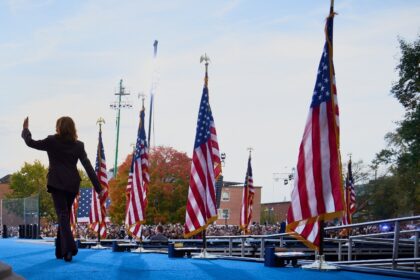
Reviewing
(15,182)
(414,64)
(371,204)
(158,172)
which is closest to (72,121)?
(414,64)

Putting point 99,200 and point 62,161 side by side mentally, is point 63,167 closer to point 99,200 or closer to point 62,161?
point 62,161

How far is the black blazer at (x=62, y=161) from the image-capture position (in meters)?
8.37

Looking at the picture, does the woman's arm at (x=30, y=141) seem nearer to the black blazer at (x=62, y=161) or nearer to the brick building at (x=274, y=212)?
the black blazer at (x=62, y=161)

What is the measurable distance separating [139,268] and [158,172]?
49.7m

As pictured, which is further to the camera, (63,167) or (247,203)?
(247,203)

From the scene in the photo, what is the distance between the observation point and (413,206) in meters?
62.2

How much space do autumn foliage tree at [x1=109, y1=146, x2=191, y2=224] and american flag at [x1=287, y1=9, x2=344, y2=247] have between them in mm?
46066

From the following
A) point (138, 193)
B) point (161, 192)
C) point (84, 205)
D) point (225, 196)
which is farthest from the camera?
point (225, 196)

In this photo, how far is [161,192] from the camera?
56406 millimetres

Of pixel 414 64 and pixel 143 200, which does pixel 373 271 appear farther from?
pixel 414 64

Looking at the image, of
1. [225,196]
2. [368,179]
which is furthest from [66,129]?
[225,196]

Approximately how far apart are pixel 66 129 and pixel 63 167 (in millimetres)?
499

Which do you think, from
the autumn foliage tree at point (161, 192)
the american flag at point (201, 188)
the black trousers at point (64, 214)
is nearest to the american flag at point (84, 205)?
the autumn foliage tree at point (161, 192)

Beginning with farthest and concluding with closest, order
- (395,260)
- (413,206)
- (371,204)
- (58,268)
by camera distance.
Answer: (371,204) < (413,206) < (395,260) < (58,268)
